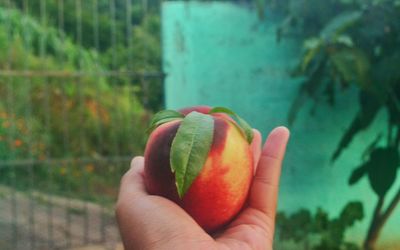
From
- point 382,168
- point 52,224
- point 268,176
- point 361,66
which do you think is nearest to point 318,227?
point 382,168

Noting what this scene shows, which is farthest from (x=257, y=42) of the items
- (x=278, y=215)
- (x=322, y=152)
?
(x=278, y=215)

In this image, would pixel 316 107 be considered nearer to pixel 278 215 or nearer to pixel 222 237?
pixel 278 215

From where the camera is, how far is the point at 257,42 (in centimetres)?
338

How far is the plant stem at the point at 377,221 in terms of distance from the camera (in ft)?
10.0

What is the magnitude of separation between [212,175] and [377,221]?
219 centimetres

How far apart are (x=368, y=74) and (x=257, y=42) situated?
79 cm

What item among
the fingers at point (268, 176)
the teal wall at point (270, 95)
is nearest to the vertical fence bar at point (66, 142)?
the teal wall at point (270, 95)

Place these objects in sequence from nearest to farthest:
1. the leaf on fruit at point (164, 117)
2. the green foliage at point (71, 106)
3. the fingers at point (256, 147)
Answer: the leaf on fruit at point (164, 117) < the fingers at point (256, 147) < the green foliage at point (71, 106)

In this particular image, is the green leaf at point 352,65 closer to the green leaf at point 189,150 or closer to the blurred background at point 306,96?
the blurred background at point 306,96

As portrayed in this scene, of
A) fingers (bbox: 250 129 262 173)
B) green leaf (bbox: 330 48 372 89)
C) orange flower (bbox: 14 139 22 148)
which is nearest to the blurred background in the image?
green leaf (bbox: 330 48 372 89)

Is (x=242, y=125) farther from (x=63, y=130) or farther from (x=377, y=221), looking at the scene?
(x=63, y=130)

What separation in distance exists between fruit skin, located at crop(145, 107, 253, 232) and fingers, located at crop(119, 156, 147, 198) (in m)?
0.04

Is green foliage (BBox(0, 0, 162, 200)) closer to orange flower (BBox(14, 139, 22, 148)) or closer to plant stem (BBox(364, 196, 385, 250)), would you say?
orange flower (BBox(14, 139, 22, 148))

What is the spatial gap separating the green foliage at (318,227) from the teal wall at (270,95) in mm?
73
